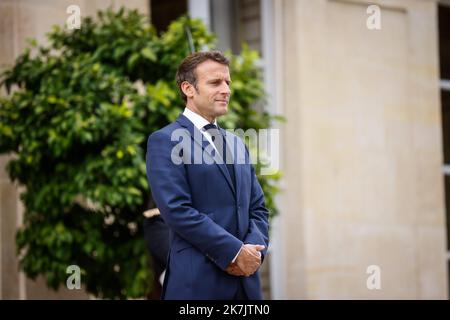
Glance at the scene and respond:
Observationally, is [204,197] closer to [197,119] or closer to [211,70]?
[197,119]

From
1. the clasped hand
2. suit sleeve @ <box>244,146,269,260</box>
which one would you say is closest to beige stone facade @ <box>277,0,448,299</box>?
suit sleeve @ <box>244,146,269,260</box>

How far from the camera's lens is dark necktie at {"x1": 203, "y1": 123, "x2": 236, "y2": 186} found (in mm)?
3584

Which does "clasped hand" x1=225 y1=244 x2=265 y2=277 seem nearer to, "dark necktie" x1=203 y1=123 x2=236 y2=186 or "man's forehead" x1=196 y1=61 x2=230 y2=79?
"dark necktie" x1=203 y1=123 x2=236 y2=186

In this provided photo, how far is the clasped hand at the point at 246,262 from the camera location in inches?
134

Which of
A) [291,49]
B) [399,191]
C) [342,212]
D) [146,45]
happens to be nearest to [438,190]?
[399,191]

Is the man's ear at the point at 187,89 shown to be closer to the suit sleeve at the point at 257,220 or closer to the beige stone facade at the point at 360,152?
the suit sleeve at the point at 257,220

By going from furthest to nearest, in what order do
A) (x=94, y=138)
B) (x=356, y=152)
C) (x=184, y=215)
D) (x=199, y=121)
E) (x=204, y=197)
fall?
(x=356, y=152) < (x=94, y=138) < (x=199, y=121) < (x=204, y=197) < (x=184, y=215)

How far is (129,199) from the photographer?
5.35 meters

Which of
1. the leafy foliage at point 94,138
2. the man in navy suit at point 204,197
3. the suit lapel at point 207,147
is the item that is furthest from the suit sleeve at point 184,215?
the leafy foliage at point 94,138

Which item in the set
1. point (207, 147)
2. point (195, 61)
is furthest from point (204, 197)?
point (195, 61)

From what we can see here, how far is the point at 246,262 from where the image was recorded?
342 centimetres

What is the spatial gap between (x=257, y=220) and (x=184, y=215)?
1.37 ft

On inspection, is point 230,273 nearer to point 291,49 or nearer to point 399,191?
point 291,49

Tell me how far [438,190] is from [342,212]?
1.39 meters
